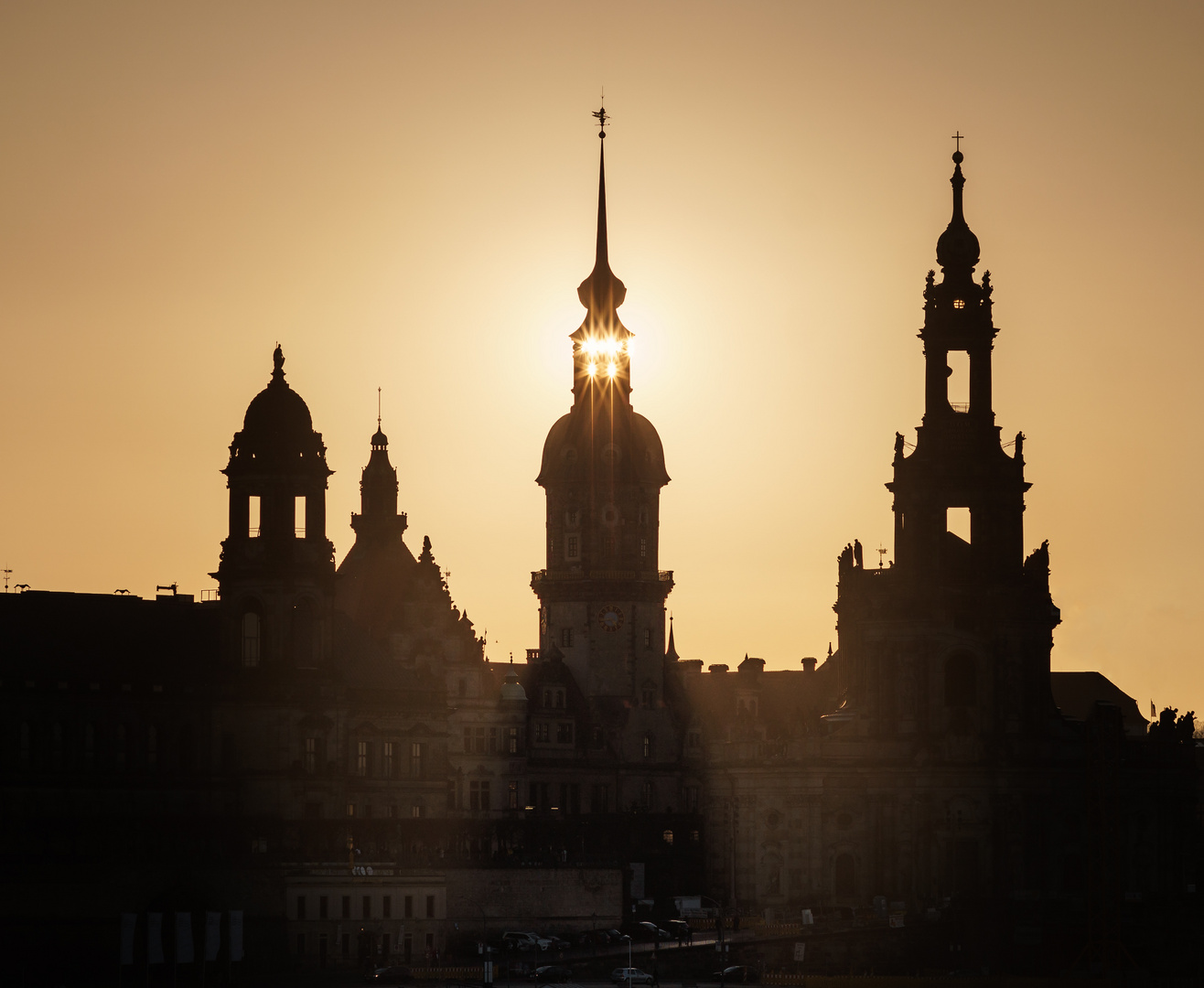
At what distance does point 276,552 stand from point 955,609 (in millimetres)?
39056

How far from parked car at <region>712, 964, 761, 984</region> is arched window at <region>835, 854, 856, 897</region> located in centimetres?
2320

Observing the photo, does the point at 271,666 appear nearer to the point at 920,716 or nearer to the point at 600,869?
the point at 600,869

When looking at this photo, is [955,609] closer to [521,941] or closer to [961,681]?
[961,681]

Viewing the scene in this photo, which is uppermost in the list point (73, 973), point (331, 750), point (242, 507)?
point (242, 507)

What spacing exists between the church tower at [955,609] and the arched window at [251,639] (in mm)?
35011

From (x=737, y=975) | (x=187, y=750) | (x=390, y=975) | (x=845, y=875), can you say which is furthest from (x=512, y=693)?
(x=390, y=975)

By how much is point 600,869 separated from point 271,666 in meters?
19.9

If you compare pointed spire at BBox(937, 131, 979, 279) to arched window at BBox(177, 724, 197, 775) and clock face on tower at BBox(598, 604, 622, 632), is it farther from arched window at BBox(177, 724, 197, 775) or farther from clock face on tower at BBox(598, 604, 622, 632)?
arched window at BBox(177, 724, 197, 775)

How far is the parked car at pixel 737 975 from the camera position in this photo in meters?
146

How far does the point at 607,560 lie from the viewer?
186375 mm

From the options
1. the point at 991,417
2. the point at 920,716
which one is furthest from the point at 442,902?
the point at 991,417

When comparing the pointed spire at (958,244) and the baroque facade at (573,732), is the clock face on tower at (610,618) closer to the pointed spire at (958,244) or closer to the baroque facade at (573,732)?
the baroque facade at (573,732)

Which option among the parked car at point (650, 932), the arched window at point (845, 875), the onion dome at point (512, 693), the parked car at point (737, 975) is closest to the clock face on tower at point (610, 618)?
the onion dome at point (512, 693)

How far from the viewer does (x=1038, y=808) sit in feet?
557
